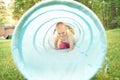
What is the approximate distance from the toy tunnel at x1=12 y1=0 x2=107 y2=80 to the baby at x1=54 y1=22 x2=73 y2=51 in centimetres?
13

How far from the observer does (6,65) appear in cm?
810

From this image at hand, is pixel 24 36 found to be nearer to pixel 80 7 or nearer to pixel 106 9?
pixel 80 7

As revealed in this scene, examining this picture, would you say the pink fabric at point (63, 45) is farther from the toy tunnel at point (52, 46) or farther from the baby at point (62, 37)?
the toy tunnel at point (52, 46)

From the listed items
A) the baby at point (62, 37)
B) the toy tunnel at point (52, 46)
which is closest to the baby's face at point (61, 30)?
the baby at point (62, 37)

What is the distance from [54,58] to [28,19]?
1.22m

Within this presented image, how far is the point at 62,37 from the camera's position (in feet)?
21.4

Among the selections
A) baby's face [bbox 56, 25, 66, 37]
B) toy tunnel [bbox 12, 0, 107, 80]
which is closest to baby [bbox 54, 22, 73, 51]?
baby's face [bbox 56, 25, 66, 37]

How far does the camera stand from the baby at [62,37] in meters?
6.21

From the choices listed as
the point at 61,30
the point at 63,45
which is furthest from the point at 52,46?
the point at 61,30

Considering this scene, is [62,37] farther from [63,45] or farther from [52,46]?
[52,46]

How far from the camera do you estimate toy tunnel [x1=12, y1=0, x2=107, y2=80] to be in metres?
5.25

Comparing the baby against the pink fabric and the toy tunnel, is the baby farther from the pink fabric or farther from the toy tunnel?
the toy tunnel

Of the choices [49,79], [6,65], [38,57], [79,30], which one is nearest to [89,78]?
[49,79]

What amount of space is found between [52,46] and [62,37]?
31 centimetres
